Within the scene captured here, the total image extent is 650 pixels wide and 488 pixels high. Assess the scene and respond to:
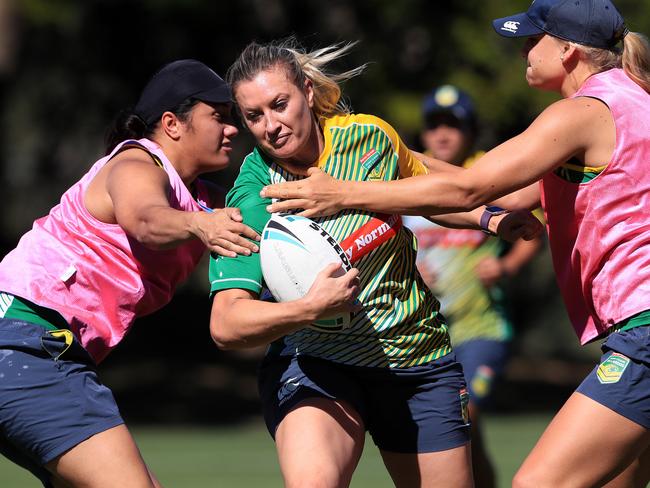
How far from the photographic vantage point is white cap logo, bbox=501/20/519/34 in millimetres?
4605

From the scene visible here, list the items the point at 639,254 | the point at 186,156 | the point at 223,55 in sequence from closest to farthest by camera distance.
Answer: the point at 639,254 < the point at 186,156 < the point at 223,55

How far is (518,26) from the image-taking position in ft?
15.0

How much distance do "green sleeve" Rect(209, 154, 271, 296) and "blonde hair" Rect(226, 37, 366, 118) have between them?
423 mm

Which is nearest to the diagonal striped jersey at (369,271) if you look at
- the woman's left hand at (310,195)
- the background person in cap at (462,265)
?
the woman's left hand at (310,195)

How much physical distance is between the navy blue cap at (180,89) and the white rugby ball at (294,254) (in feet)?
2.94

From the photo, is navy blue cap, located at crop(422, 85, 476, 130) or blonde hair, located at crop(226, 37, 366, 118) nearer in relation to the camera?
blonde hair, located at crop(226, 37, 366, 118)

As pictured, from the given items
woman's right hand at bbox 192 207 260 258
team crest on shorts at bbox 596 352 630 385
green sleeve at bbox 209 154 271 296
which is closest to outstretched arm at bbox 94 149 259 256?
woman's right hand at bbox 192 207 260 258

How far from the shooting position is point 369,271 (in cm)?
455

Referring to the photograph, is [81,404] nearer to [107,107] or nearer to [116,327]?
[116,327]

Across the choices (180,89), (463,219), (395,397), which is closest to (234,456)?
(463,219)

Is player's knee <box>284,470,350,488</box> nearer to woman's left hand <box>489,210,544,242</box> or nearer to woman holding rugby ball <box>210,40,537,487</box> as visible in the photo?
woman holding rugby ball <box>210,40,537,487</box>

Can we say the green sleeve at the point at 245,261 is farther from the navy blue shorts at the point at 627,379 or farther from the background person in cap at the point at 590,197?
the navy blue shorts at the point at 627,379

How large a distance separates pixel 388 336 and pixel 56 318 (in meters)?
1.33

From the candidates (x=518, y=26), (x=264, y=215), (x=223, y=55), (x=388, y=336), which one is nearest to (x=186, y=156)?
(x=264, y=215)
